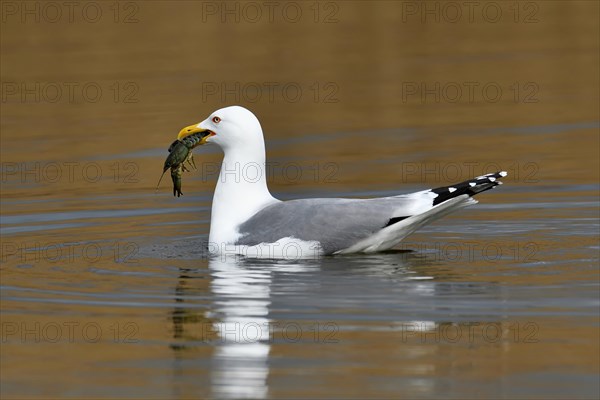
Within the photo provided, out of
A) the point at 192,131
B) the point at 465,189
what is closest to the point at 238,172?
the point at 192,131

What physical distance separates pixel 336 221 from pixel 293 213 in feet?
1.18

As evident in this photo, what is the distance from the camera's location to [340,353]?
9016mm

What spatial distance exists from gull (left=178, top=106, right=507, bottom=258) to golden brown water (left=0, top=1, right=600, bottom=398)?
0.22 metres

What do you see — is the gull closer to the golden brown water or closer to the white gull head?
the white gull head

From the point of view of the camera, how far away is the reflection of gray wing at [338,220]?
39.3 ft

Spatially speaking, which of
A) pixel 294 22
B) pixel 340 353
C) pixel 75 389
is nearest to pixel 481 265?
pixel 340 353

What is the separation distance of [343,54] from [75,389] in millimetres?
17945

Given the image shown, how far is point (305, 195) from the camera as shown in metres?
15.3

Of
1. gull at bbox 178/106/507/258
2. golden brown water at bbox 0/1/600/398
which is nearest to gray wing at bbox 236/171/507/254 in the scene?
gull at bbox 178/106/507/258

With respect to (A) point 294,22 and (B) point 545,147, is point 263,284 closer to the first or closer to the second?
(B) point 545,147

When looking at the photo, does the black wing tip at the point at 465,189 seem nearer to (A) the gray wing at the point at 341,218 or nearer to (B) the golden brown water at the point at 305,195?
(A) the gray wing at the point at 341,218

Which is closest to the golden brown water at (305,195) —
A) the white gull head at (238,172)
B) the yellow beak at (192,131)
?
Answer: the white gull head at (238,172)

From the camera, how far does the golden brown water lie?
29.3 feet

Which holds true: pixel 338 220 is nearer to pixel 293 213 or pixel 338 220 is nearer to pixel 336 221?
pixel 336 221
